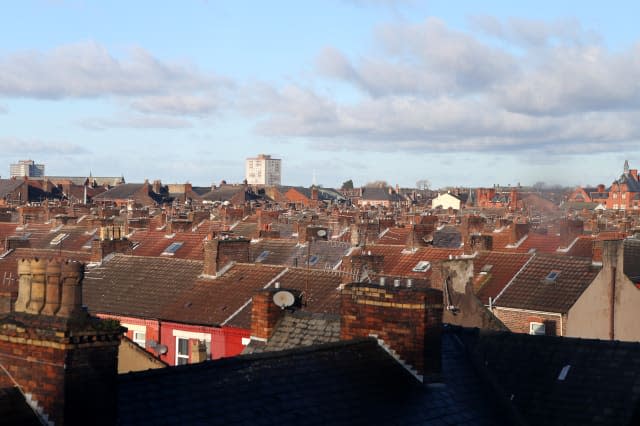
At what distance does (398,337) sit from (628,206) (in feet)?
447

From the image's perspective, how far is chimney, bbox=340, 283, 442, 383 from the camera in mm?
13250

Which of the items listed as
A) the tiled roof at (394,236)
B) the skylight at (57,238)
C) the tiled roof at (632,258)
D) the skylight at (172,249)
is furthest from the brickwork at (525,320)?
the skylight at (57,238)

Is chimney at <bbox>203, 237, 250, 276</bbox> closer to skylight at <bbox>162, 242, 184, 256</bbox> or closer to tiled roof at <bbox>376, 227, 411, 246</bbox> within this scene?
skylight at <bbox>162, 242, 184, 256</bbox>

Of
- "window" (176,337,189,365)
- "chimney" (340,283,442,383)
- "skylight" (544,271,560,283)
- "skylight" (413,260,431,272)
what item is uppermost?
"chimney" (340,283,442,383)

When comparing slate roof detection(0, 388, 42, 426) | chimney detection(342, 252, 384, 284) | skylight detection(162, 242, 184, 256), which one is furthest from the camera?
skylight detection(162, 242, 184, 256)

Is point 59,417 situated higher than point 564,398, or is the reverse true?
point 59,417

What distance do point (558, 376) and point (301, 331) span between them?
480 cm

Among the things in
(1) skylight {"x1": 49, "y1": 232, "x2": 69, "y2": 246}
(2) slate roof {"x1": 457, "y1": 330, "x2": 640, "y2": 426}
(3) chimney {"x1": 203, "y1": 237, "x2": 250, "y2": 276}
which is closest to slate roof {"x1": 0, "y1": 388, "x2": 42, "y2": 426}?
(2) slate roof {"x1": 457, "y1": 330, "x2": 640, "y2": 426}

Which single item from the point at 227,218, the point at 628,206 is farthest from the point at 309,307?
the point at 628,206

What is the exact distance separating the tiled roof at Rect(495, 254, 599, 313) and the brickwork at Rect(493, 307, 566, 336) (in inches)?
8.1

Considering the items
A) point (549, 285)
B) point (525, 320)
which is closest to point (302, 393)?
point (525, 320)

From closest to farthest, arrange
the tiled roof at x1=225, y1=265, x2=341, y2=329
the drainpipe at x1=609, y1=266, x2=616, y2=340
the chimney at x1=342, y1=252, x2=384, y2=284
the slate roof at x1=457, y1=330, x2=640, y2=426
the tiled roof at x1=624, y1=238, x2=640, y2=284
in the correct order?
the slate roof at x1=457, y1=330, x2=640, y2=426 < the tiled roof at x1=225, y1=265, x2=341, y2=329 < the chimney at x1=342, y1=252, x2=384, y2=284 < the drainpipe at x1=609, y1=266, x2=616, y2=340 < the tiled roof at x1=624, y1=238, x2=640, y2=284

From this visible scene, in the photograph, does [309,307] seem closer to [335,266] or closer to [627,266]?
[335,266]

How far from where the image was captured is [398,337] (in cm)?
1346
